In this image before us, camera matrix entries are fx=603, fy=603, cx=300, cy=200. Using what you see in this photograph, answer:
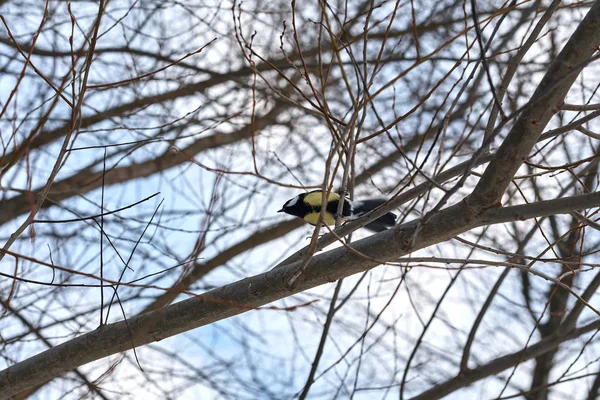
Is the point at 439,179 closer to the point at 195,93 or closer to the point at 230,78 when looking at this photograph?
the point at 230,78

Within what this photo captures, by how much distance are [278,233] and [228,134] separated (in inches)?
45.3

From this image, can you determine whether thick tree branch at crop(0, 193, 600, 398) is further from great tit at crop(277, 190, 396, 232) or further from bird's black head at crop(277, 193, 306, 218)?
bird's black head at crop(277, 193, 306, 218)

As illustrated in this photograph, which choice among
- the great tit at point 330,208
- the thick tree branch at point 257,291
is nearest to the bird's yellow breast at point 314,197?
the great tit at point 330,208

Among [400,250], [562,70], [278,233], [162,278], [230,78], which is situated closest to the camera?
[562,70]

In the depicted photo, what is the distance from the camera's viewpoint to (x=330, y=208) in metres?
4.05

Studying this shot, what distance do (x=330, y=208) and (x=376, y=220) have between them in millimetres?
493

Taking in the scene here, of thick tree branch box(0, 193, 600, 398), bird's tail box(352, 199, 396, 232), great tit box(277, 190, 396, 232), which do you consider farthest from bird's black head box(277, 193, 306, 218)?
thick tree branch box(0, 193, 600, 398)

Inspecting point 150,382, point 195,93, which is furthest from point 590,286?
point 195,93

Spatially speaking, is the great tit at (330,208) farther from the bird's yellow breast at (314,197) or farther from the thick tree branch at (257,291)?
the thick tree branch at (257,291)

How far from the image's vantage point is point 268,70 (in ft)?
19.0

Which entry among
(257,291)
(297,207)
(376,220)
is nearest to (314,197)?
(297,207)

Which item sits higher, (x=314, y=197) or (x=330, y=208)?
(x=314, y=197)

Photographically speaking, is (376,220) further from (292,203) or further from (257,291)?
(257,291)

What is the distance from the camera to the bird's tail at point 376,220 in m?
3.67
